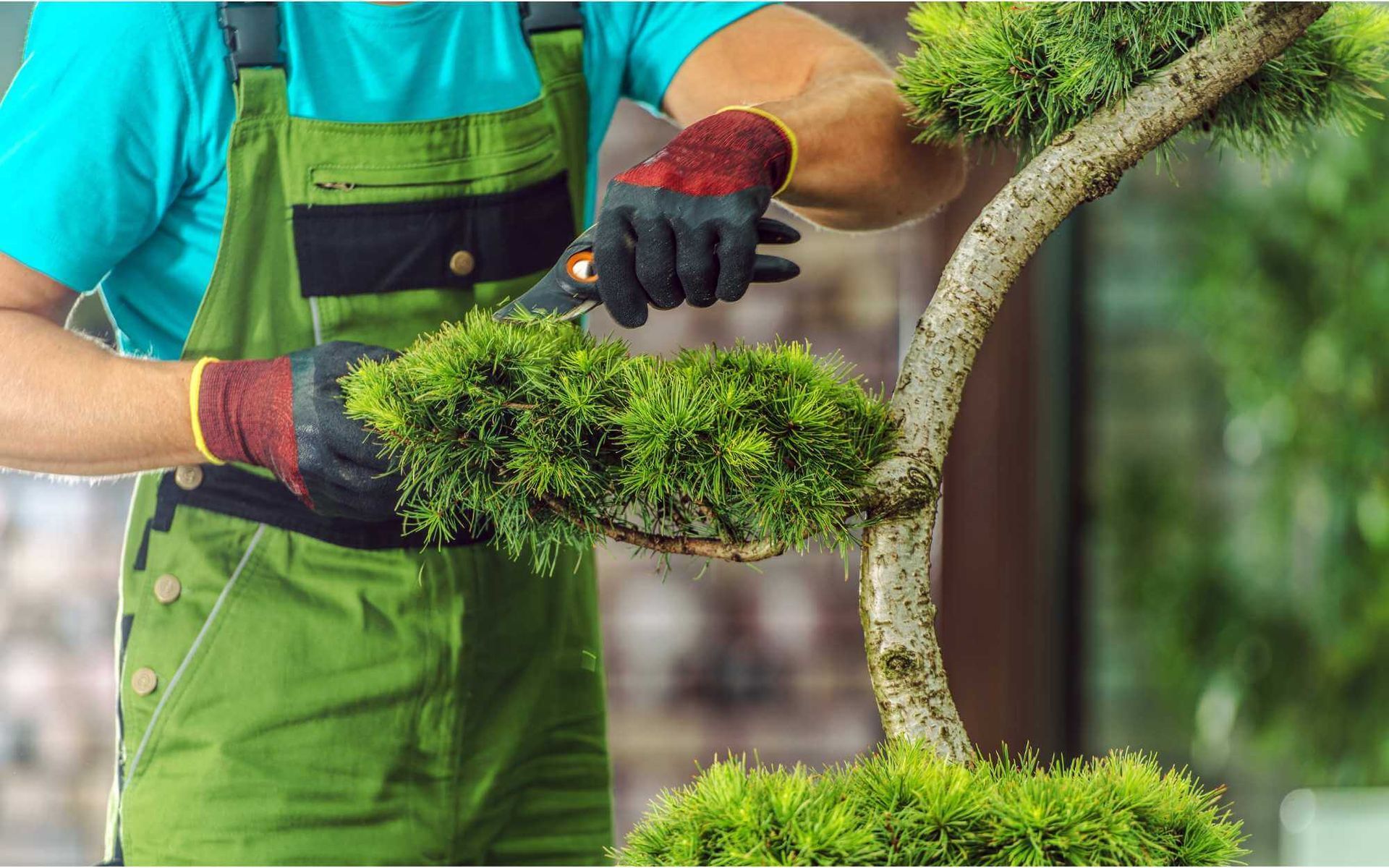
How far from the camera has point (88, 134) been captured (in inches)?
40.6

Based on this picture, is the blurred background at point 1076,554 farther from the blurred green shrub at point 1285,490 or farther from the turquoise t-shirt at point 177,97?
the turquoise t-shirt at point 177,97

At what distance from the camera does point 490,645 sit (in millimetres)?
1243

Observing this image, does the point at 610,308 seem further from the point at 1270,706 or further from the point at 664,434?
the point at 1270,706

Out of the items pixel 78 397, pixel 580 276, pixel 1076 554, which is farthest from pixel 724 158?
pixel 1076 554

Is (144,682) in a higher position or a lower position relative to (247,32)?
lower

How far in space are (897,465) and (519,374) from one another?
0.86 ft

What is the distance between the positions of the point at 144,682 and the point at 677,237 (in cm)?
70

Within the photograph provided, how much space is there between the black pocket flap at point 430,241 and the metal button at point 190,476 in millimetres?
202

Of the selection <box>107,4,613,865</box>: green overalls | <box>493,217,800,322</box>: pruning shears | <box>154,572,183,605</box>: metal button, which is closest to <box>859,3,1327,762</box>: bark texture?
<box>493,217,800,322</box>: pruning shears

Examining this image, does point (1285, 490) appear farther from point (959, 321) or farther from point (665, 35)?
point (959, 321)

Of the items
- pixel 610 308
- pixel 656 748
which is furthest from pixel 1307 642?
pixel 610 308

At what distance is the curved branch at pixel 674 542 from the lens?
80cm

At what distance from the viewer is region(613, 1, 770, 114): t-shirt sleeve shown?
126 centimetres

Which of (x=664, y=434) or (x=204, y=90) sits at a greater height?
(x=204, y=90)
